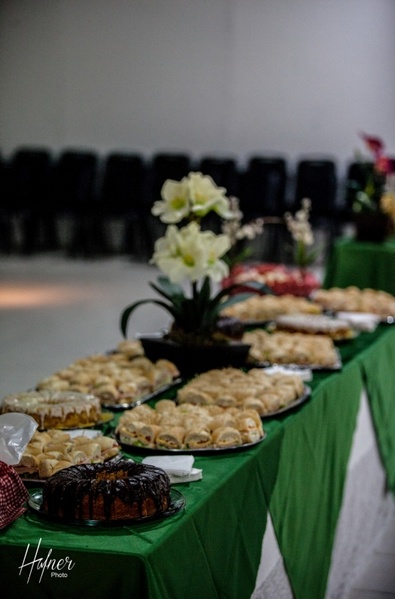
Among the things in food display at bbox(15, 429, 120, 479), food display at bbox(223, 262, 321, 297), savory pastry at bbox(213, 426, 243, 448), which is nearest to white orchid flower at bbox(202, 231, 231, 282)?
savory pastry at bbox(213, 426, 243, 448)

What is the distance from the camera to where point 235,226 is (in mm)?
5504

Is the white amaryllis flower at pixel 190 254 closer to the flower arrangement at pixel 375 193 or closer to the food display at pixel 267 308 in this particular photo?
the food display at pixel 267 308

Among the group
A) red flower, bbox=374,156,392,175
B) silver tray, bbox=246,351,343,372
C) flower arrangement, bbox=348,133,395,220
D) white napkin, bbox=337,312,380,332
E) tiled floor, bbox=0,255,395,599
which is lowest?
tiled floor, bbox=0,255,395,599

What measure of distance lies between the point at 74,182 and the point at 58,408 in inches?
→ 365

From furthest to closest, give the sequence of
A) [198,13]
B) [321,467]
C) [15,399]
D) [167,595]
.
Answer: [198,13], [321,467], [15,399], [167,595]

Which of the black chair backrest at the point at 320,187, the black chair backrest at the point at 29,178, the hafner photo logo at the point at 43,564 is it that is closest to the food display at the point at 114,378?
the hafner photo logo at the point at 43,564

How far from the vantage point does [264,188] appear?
36.8 ft

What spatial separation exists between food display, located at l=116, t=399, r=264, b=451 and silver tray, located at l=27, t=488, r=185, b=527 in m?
0.34

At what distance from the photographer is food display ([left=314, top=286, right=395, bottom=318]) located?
4.61m

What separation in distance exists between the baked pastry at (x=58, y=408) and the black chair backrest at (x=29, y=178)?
30.1ft

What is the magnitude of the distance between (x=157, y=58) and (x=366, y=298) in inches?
319

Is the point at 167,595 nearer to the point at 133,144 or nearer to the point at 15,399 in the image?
the point at 15,399

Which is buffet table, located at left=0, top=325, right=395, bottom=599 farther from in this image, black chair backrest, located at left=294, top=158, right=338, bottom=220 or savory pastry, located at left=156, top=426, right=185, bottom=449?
black chair backrest, located at left=294, top=158, right=338, bottom=220

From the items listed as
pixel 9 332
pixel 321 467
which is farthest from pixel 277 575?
pixel 9 332
